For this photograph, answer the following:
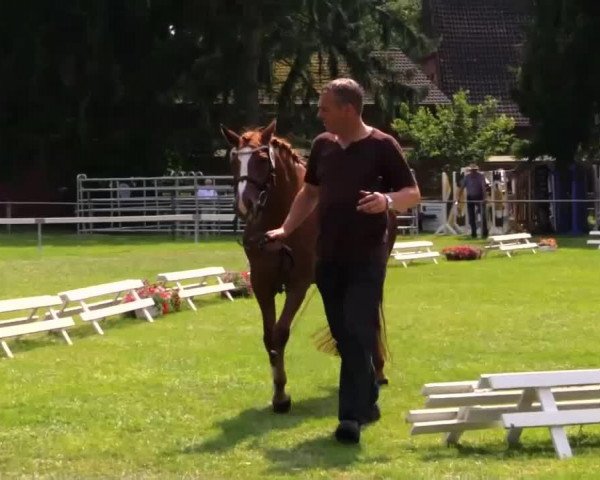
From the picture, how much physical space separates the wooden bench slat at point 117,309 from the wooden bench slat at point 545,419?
8265 millimetres

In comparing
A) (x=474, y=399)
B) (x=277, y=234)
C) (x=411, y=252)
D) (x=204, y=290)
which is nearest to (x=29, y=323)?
(x=204, y=290)

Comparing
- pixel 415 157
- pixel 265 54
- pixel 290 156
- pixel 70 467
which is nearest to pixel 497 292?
pixel 290 156

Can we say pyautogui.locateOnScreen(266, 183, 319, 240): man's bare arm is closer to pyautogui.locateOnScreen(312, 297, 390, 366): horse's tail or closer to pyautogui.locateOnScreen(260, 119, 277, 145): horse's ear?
pyautogui.locateOnScreen(260, 119, 277, 145): horse's ear

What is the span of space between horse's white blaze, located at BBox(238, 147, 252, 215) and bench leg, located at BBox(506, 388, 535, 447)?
2.43 meters

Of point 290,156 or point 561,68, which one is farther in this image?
point 561,68

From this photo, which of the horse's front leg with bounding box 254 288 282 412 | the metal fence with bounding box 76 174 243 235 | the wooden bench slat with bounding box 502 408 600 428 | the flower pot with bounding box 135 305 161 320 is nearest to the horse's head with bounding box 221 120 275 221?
the horse's front leg with bounding box 254 288 282 412

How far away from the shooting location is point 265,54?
44.0 meters

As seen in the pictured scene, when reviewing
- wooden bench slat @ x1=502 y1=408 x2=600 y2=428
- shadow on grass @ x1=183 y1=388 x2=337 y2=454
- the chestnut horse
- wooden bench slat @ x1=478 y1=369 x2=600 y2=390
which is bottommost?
shadow on grass @ x1=183 y1=388 x2=337 y2=454

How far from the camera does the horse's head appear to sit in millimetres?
9852

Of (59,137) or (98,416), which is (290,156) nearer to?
(98,416)

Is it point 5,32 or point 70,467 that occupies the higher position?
point 5,32

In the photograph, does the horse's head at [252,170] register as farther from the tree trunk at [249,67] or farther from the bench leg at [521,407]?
the tree trunk at [249,67]

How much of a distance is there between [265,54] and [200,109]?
269 cm

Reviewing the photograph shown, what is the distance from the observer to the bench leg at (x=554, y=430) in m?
8.29
